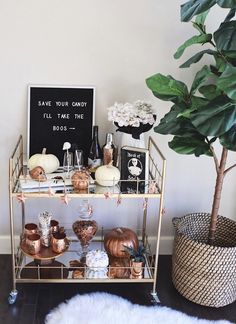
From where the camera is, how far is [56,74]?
7.36 ft

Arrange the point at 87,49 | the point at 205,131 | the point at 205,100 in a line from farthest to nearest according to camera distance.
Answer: the point at 87,49 < the point at 205,100 < the point at 205,131

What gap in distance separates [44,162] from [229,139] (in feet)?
2.96

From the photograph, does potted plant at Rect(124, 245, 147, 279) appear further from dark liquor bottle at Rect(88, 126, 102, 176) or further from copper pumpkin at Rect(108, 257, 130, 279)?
dark liquor bottle at Rect(88, 126, 102, 176)

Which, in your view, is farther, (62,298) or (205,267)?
(62,298)

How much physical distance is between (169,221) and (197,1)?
1330 millimetres

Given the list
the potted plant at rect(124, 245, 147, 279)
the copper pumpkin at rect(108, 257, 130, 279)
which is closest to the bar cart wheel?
the copper pumpkin at rect(108, 257, 130, 279)

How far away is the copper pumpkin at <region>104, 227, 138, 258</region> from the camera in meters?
2.29

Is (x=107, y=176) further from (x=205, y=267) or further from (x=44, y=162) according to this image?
(x=205, y=267)

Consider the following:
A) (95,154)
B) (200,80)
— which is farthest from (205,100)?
(95,154)

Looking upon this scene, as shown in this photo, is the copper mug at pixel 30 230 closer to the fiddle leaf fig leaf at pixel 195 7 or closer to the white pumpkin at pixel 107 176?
the white pumpkin at pixel 107 176

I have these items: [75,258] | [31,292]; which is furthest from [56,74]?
[31,292]

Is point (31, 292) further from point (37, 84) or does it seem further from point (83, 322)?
point (37, 84)

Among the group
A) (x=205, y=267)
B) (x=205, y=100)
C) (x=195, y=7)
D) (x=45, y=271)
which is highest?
(x=195, y=7)

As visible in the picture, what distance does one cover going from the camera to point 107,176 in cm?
203
